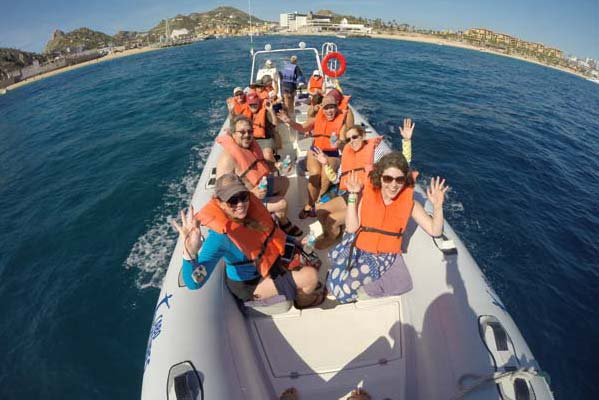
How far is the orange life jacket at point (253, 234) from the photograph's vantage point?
5.90 feet

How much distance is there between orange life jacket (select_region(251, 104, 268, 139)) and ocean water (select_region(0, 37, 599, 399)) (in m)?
2.44

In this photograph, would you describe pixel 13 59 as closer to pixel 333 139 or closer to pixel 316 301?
pixel 333 139

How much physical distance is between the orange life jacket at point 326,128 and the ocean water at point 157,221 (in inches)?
121

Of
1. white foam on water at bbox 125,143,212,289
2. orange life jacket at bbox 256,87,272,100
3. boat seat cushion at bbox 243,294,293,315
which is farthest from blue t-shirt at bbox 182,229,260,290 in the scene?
orange life jacket at bbox 256,87,272,100

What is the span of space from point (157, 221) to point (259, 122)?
283 cm

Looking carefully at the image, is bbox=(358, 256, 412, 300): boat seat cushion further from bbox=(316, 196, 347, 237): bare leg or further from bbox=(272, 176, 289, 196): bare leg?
bbox=(272, 176, 289, 196): bare leg

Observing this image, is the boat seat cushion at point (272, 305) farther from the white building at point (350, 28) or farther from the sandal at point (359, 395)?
the white building at point (350, 28)

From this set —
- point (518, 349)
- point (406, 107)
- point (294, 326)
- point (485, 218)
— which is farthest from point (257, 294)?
point (406, 107)

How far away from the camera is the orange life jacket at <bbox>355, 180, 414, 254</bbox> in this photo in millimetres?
2170

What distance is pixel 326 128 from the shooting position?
383 cm

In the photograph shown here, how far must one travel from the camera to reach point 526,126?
10797 millimetres

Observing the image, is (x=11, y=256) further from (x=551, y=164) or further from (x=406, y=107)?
(x=551, y=164)

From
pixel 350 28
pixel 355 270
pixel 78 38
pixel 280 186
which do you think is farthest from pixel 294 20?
pixel 355 270

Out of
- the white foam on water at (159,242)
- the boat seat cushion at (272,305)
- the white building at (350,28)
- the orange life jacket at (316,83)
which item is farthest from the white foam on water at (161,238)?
the white building at (350,28)
